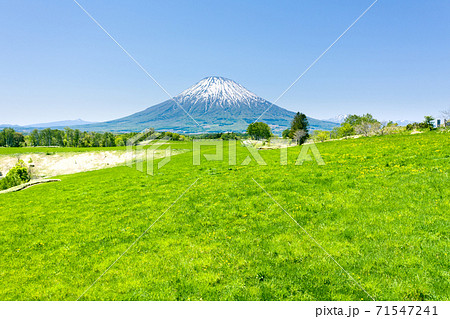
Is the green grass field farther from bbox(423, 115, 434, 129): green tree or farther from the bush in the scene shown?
bbox(423, 115, 434, 129): green tree

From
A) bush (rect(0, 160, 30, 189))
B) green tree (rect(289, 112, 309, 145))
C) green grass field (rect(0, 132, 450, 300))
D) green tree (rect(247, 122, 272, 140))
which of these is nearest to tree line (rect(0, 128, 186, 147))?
green tree (rect(247, 122, 272, 140))

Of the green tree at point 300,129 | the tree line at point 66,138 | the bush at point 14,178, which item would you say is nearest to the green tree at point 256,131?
the green tree at point 300,129

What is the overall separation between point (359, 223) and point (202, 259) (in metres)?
6.78

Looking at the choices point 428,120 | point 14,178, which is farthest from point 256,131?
point 14,178

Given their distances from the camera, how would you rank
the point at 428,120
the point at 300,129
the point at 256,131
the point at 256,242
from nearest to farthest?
the point at 256,242 < the point at 428,120 < the point at 256,131 < the point at 300,129

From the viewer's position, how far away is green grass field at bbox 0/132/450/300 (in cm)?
605

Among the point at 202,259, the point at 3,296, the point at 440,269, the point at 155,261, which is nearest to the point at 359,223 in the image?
the point at 440,269

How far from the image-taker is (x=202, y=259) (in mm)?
7586

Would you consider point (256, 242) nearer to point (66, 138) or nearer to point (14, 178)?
point (14, 178)

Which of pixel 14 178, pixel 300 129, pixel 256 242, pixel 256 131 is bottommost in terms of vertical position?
pixel 14 178

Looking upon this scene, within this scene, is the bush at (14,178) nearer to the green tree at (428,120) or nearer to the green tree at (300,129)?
the green tree at (300,129)

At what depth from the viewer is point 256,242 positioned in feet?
27.7

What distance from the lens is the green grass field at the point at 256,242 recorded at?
6.05 m
